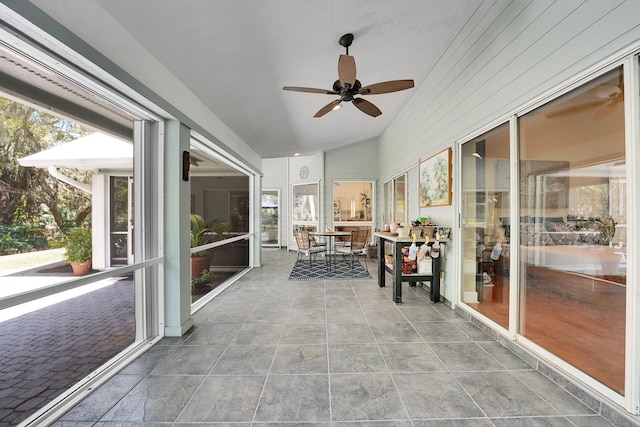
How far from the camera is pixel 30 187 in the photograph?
1.48 meters

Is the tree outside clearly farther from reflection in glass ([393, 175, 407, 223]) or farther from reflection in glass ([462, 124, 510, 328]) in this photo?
reflection in glass ([393, 175, 407, 223])

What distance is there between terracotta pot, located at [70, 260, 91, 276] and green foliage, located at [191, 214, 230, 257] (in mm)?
1908

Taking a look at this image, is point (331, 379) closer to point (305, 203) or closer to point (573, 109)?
point (573, 109)

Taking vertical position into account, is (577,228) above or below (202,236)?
above

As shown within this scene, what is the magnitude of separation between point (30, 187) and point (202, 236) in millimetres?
2543

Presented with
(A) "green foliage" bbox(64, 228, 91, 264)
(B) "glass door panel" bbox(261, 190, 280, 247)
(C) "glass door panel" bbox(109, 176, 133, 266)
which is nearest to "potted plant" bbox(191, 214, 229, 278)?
(C) "glass door panel" bbox(109, 176, 133, 266)

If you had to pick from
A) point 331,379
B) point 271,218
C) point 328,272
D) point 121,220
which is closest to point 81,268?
point 121,220

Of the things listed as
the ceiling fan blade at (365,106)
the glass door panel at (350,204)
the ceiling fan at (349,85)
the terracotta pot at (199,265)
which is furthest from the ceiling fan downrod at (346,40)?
the glass door panel at (350,204)

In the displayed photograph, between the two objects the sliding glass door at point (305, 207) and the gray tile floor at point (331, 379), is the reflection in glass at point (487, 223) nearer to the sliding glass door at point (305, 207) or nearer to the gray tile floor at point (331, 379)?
the gray tile floor at point (331, 379)

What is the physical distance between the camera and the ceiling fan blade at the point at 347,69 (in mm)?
2396

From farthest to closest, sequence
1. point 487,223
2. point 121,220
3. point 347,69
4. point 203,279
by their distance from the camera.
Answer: point 203,279
point 487,223
point 347,69
point 121,220

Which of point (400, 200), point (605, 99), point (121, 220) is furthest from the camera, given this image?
point (400, 200)

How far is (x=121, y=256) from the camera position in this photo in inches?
87.5

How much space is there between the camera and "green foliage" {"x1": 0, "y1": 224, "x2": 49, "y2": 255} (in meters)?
1.36
